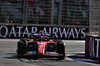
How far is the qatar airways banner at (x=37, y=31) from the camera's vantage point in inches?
826

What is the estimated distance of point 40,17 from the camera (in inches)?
1014

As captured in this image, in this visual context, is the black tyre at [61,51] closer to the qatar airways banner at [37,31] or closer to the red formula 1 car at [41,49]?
the red formula 1 car at [41,49]

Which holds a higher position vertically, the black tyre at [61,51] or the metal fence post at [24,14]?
the metal fence post at [24,14]

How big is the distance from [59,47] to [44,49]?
2.20 ft

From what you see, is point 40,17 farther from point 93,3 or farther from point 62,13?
point 93,3

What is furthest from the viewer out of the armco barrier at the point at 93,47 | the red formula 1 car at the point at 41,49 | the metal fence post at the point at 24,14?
the metal fence post at the point at 24,14

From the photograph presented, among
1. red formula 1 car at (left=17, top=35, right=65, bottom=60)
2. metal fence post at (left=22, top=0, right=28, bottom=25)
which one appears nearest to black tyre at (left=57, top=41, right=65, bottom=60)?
red formula 1 car at (left=17, top=35, right=65, bottom=60)

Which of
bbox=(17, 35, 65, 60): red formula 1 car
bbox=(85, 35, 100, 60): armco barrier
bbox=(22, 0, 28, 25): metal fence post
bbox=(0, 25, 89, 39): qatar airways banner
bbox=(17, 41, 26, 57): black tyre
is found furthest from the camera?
bbox=(22, 0, 28, 25): metal fence post

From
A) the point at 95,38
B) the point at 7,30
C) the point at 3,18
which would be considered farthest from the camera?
the point at 3,18

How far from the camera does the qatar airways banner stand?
68.8ft

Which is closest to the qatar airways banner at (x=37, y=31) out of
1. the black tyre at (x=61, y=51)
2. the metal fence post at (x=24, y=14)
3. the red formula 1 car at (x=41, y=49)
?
the metal fence post at (x=24, y=14)

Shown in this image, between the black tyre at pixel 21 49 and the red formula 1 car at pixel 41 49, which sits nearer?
the red formula 1 car at pixel 41 49

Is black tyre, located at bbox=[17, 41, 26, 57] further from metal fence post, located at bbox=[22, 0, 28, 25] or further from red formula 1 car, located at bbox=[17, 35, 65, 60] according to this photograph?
metal fence post, located at bbox=[22, 0, 28, 25]

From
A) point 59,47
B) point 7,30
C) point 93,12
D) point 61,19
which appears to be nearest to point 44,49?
point 59,47
